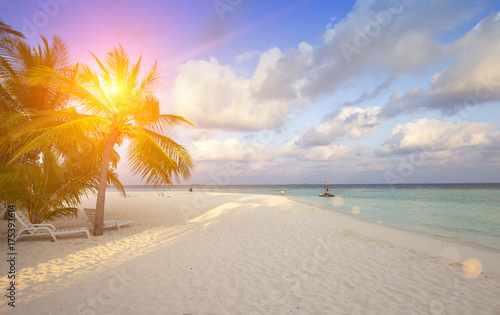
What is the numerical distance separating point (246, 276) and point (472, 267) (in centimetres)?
600

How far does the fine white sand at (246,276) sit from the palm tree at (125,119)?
8.41ft

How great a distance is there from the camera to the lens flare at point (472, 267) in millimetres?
4794

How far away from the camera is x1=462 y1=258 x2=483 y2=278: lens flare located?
15.7 feet

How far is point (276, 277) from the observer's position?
4.29m

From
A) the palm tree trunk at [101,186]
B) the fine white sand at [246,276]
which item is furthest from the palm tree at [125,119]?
the fine white sand at [246,276]

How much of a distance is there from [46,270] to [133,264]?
173 cm

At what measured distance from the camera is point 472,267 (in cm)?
529

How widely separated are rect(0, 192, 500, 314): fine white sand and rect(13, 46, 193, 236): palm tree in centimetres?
256

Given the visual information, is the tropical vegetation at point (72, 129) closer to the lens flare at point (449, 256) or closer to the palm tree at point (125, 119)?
the palm tree at point (125, 119)

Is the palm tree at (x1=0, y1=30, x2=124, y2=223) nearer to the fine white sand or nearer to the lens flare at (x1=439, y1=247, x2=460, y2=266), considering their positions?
the fine white sand

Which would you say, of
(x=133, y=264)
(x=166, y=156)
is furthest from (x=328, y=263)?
(x=166, y=156)

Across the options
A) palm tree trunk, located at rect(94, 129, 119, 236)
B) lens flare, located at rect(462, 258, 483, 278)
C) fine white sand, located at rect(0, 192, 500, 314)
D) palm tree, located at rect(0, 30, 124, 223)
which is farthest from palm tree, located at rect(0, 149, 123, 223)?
lens flare, located at rect(462, 258, 483, 278)

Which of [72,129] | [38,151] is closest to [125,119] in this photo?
[72,129]

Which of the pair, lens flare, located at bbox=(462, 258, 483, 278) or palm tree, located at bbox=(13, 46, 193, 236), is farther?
palm tree, located at bbox=(13, 46, 193, 236)
